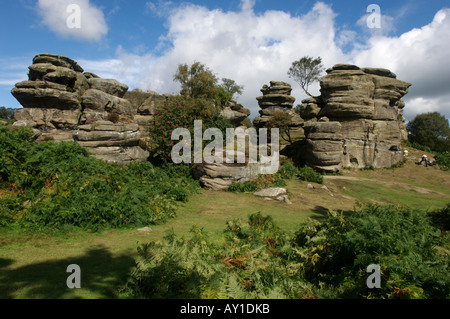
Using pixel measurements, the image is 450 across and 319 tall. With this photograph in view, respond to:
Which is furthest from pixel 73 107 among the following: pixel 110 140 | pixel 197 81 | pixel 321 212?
pixel 321 212

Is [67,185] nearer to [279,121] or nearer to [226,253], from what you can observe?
[226,253]

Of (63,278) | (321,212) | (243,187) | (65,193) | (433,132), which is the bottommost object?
(321,212)

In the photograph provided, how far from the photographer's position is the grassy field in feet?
12.4

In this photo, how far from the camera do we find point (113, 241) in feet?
20.0

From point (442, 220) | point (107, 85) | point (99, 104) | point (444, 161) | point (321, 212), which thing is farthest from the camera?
point (444, 161)

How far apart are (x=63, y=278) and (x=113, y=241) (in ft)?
6.96

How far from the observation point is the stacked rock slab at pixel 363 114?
23.9 metres

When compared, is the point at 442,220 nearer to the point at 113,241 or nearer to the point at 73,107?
the point at 113,241

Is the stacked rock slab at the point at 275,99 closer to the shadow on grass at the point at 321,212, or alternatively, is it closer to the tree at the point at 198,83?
the tree at the point at 198,83

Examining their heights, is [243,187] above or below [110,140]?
below

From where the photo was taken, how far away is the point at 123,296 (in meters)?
3.55

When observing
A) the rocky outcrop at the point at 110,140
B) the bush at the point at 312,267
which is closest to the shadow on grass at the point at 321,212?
the bush at the point at 312,267
